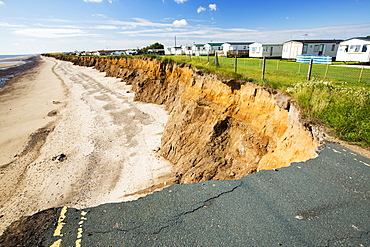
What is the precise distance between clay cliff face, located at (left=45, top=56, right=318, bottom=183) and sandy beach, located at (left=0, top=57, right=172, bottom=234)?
6.44 ft

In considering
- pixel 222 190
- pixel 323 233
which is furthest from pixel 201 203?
pixel 323 233

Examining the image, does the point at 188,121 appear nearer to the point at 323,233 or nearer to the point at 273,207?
→ the point at 273,207

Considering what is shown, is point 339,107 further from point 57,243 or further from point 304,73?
point 57,243

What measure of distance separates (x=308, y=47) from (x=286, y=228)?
42.4m

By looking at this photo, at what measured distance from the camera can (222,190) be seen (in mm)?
5738

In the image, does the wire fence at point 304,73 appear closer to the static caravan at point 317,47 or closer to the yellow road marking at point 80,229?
the yellow road marking at point 80,229

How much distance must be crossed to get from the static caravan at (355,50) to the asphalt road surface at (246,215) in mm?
31543

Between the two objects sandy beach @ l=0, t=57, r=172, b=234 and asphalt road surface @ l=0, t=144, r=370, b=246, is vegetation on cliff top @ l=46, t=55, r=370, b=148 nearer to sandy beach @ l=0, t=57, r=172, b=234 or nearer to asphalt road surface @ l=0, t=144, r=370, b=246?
asphalt road surface @ l=0, t=144, r=370, b=246

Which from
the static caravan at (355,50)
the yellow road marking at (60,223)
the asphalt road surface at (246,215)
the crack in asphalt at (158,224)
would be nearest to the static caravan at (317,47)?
the static caravan at (355,50)

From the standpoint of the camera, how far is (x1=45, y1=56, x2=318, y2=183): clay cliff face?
8320 millimetres

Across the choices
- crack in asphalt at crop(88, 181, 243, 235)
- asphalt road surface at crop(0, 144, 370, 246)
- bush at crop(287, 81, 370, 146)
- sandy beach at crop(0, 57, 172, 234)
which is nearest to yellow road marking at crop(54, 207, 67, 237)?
asphalt road surface at crop(0, 144, 370, 246)

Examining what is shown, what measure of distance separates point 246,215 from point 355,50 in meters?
36.4

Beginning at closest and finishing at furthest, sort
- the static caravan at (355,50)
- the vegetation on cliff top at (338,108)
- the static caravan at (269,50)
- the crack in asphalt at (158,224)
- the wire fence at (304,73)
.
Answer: the crack in asphalt at (158,224) < the vegetation on cliff top at (338,108) < the wire fence at (304,73) < the static caravan at (355,50) < the static caravan at (269,50)

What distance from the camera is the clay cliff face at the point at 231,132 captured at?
8.32 metres
